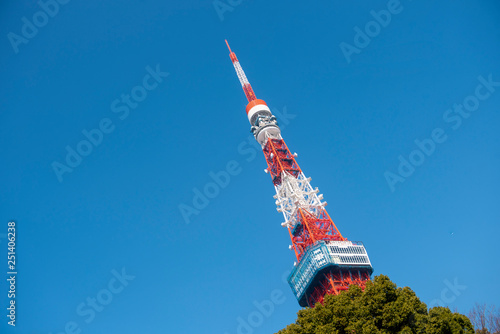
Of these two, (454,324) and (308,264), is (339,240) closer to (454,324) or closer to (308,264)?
(308,264)

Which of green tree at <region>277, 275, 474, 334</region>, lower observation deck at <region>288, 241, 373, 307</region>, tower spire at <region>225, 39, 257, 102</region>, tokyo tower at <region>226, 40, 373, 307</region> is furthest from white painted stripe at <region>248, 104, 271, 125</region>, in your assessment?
green tree at <region>277, 275, 474, 334</region>

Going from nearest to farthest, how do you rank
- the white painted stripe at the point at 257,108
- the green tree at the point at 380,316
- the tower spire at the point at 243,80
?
the green tree at the point at 380,316
the white painted stripe at the point at 257,108
the tower spire at the point at 243,80

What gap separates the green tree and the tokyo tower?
74.7 feet

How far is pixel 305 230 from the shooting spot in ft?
214

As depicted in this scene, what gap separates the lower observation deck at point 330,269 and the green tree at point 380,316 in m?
22.9

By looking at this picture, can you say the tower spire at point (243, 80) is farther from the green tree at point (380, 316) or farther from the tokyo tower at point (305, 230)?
the green tree at point (380, 316)

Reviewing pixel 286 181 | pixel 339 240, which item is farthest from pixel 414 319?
pixel 286 181

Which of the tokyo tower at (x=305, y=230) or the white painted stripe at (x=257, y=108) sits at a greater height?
the white painted stripe at (x=257, y=108)

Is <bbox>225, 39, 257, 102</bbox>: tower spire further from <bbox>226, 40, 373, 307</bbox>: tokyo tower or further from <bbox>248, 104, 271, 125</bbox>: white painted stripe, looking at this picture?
<bbox>248, 104, 271, 125</bbox>: white painted stripe

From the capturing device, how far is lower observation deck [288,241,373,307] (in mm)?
55844

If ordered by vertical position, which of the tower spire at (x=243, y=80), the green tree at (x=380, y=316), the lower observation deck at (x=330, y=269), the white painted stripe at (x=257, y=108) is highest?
the tower spire at (x=243, y=80)

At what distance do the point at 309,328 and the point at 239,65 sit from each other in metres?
68.0

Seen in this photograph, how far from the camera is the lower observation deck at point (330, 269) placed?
183ft

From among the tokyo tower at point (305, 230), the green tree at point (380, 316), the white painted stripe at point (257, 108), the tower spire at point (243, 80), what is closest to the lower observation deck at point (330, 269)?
the tokyo tower at point (305, 230)
